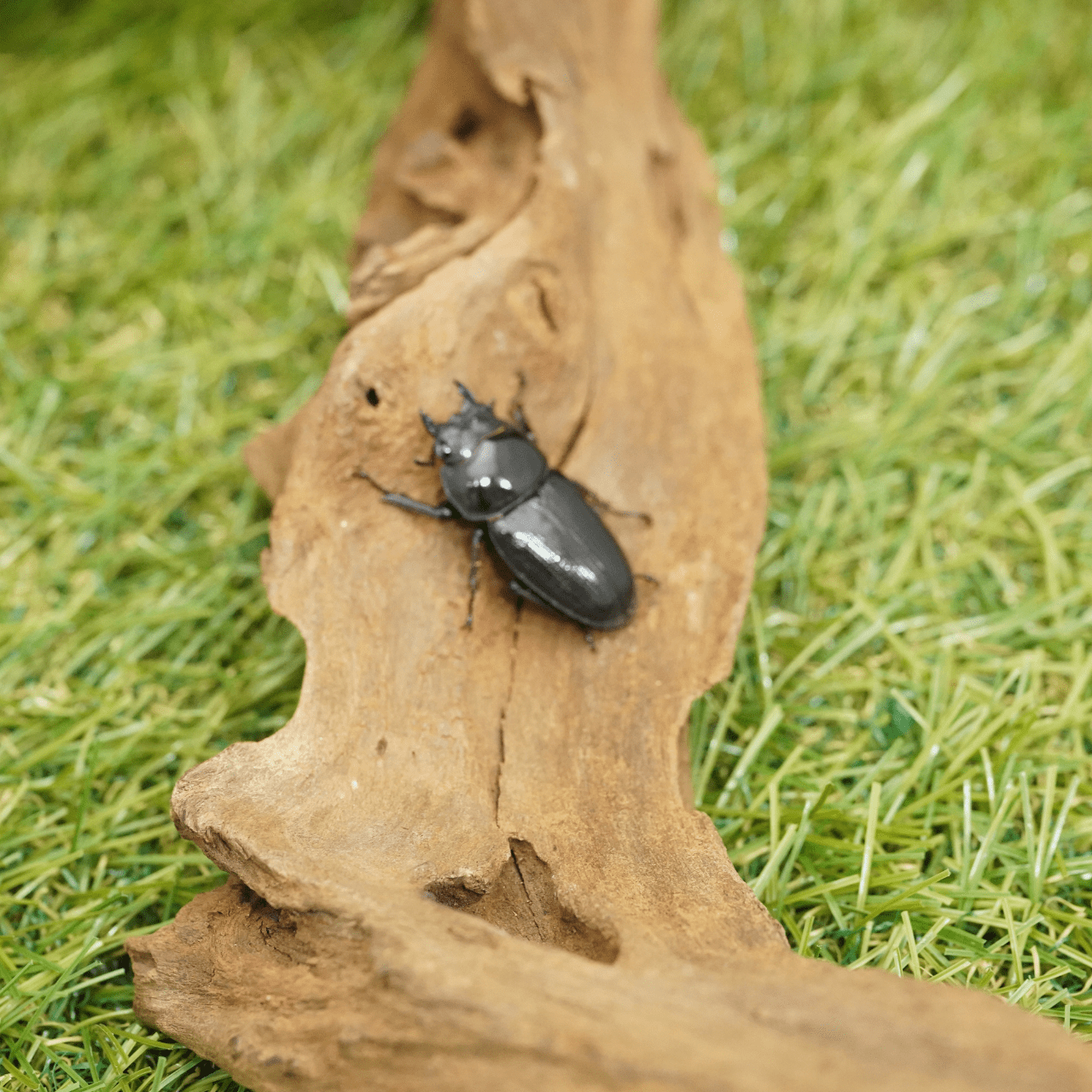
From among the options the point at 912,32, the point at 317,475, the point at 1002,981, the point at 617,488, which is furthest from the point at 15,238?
the point at 1002,981

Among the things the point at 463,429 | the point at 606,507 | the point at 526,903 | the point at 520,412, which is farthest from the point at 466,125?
the point at 526,903

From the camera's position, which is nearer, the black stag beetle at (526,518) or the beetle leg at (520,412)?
the black stag beetle at (526,518)

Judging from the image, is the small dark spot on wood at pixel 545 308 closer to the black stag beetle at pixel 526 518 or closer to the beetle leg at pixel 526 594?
the black stag beetle at pixel 526 518

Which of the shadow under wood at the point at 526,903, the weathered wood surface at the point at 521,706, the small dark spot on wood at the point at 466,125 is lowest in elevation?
the shadow under wood at the point at 526,903

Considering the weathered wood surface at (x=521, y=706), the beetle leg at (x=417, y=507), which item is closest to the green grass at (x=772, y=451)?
the weathered wood surface at (x=521, y=706)

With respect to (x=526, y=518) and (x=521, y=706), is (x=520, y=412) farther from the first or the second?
(x=521, y=706)

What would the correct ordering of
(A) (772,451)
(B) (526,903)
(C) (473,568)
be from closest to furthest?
(B) (526,903) < (C) (473,568) < (A) (772,451)

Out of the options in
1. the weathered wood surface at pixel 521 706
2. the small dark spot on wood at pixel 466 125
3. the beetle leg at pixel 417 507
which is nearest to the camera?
the weathered wood surface at pixel 521 706
